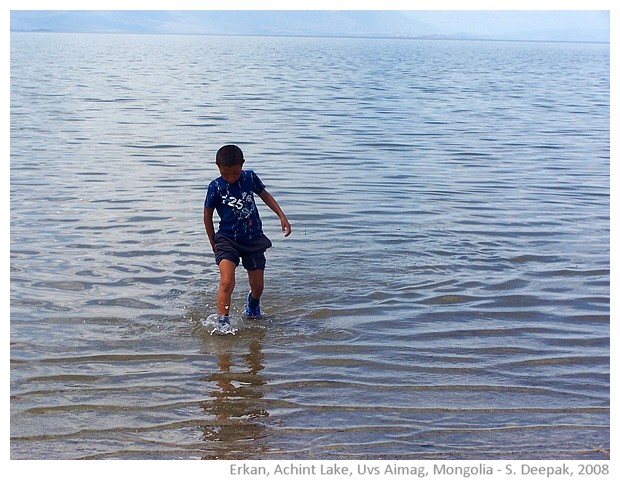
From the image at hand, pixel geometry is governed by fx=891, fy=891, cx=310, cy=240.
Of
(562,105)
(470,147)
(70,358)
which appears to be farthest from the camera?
(562,105)

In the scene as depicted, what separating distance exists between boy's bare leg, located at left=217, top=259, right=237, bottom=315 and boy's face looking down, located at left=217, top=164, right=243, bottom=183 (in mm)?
591

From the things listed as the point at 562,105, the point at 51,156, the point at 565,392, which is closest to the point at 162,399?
the point at 565,392

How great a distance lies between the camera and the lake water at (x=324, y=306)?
4.84 m

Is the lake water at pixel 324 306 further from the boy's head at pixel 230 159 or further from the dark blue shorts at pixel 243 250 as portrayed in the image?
the boy's head at pixel 230 159

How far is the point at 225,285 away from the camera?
636cm

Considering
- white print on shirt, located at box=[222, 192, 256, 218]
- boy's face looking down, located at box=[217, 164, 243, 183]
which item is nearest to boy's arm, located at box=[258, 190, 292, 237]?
white print on shirt, located at box=[222, 192, 256, 218]

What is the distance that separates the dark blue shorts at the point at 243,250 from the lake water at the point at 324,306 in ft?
1.52

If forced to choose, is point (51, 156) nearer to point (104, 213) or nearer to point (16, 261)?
point (104, 213)

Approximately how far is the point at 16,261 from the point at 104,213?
2036 millimetres

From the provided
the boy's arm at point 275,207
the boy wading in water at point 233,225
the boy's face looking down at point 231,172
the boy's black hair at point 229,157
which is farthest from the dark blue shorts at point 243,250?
the boy's black hair at point 229,157

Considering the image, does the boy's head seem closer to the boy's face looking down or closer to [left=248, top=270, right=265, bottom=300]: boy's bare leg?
the boy's face looking down

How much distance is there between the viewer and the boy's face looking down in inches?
249
